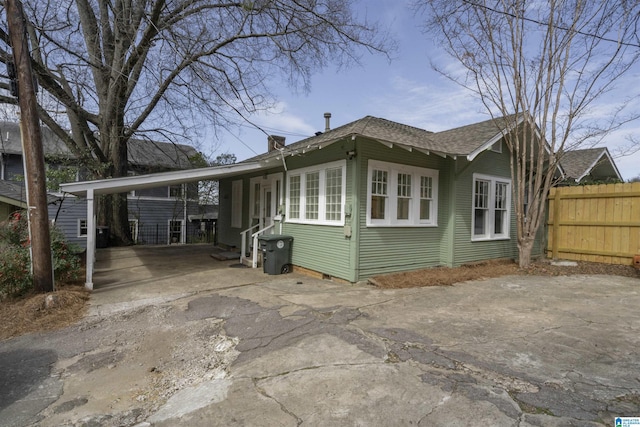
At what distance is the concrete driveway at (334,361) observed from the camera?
2.62 metres

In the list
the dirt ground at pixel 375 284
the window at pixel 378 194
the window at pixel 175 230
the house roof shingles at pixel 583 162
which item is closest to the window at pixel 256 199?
the window at pixel 378 194

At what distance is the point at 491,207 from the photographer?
380 inches

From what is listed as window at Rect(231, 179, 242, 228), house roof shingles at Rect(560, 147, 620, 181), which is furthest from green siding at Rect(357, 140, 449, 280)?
window at Rect(231, 179, 242, 228)

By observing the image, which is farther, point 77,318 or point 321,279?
point 321,279

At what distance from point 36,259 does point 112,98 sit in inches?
366

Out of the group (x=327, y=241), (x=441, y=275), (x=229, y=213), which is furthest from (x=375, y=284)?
(x=229, y=213)

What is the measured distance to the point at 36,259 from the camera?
19.2ft

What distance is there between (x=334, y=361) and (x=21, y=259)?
605 centimetres

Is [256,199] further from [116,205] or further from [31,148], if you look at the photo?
[116,205]

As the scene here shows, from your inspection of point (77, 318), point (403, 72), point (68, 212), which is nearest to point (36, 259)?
point (77, 318)

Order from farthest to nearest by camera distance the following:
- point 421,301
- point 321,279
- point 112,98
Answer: point 112,98, point 321,279, point 421,301

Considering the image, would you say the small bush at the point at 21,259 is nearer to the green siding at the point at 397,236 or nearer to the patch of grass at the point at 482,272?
the green siding at the point at 397,236

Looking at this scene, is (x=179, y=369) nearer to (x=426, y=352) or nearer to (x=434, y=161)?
(x=426, y=352)

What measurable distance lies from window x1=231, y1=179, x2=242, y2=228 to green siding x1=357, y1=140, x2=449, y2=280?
21.6 feet
